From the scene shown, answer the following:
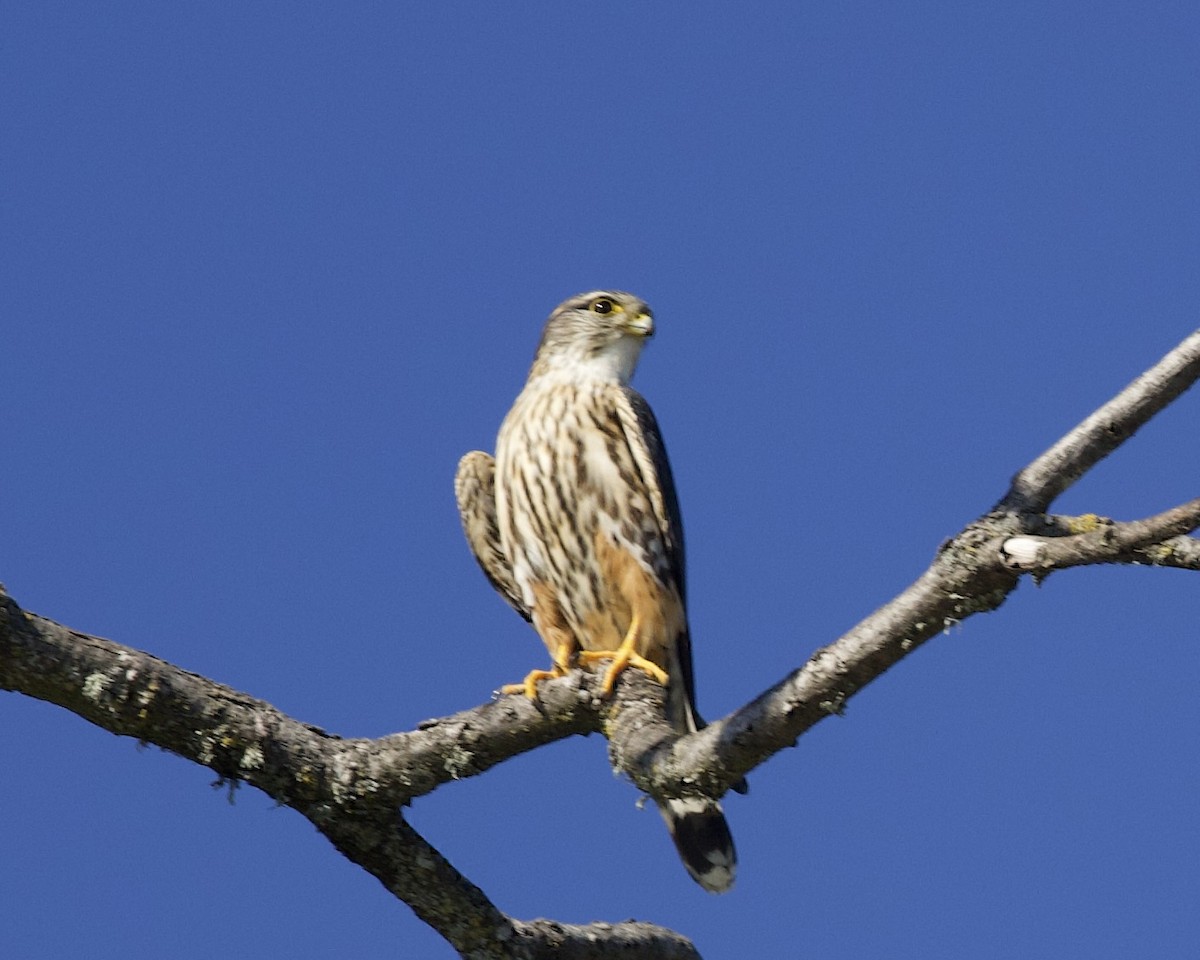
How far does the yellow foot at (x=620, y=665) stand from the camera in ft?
13.0

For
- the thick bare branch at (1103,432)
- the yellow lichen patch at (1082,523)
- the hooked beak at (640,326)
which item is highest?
the hooked beak at (640,326)

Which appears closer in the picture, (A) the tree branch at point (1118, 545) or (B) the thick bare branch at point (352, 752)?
(A) the tree branch at point (1118, 545)

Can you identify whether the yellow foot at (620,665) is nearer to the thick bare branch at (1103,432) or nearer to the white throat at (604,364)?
the white throat at (604,364)

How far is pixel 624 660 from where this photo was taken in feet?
13.4

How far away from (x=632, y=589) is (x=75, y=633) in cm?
178

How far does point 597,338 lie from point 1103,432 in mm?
2538

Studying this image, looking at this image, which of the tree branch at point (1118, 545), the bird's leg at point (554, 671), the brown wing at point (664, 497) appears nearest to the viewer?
the tree branch at point (1118, 545)

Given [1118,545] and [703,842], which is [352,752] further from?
[1118,545]

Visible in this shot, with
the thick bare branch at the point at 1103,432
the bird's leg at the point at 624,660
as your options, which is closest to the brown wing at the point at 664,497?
the bird's leg at the point at 624,660

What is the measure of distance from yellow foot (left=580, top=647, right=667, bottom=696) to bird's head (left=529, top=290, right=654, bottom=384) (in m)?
1.08

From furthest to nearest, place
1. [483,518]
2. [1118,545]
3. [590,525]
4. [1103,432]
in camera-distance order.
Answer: [483,518] → [590,525] → [1103,432] → [1118,545]

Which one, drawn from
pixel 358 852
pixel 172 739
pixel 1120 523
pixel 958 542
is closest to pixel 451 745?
pixel 358 852

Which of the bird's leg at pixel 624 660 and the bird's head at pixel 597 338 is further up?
the bird's head at pixel 597 338

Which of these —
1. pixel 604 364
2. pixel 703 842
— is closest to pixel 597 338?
pixel 604 364
